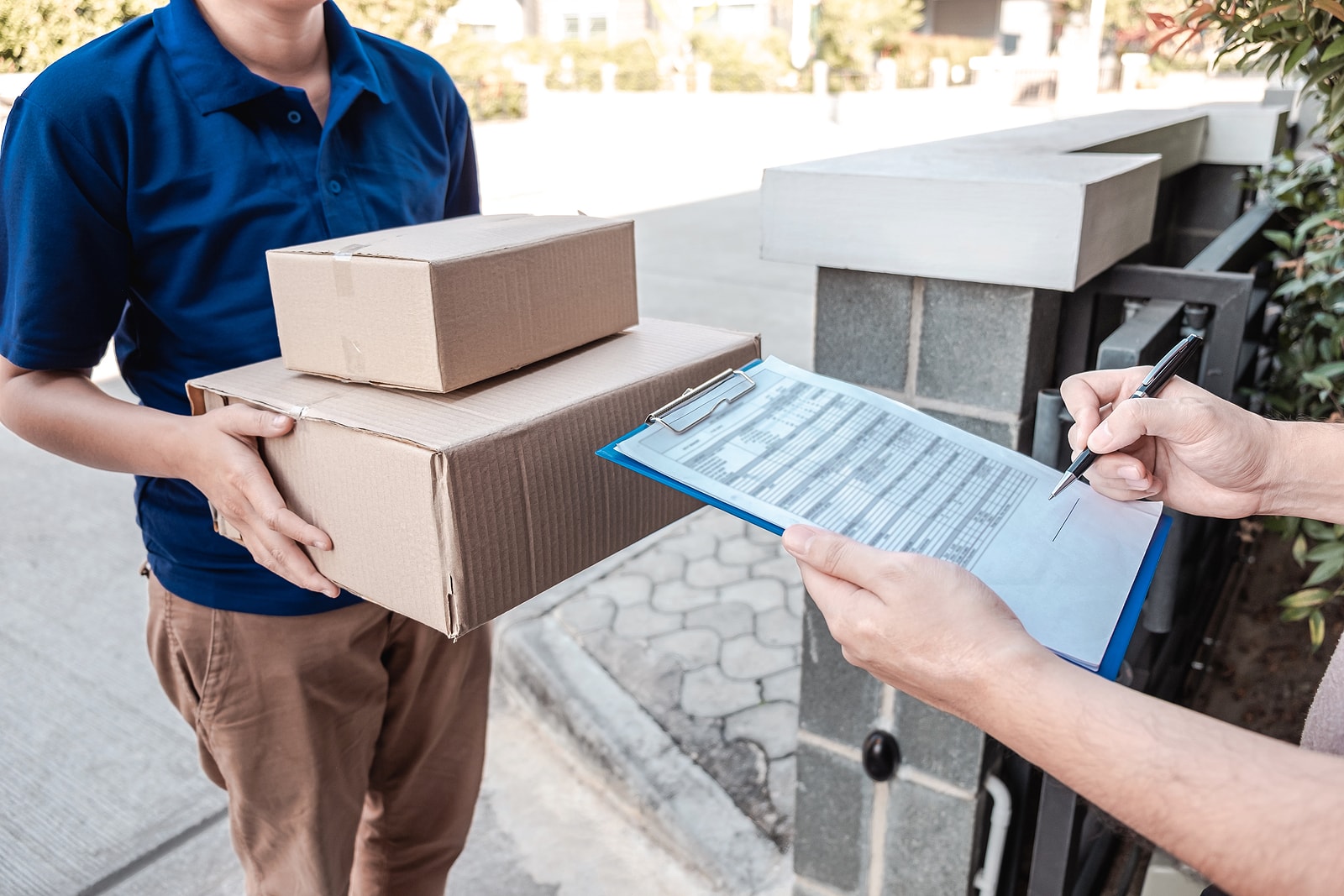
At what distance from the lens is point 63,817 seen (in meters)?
2.32

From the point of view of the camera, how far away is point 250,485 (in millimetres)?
1016

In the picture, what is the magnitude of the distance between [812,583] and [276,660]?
30.4 inches

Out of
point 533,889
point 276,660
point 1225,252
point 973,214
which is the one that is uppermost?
point 973,214

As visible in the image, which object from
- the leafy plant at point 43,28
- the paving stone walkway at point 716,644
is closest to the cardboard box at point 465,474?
the leafy plant at point 43,28

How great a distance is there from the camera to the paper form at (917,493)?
885 mm

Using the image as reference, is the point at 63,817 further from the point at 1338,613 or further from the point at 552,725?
the point at 1338,613

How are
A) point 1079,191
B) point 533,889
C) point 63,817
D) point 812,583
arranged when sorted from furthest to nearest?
point 63,817 → point 533,889 → point 1079,191 → point 812,583

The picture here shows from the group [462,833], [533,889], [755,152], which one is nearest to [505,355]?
[462,833]

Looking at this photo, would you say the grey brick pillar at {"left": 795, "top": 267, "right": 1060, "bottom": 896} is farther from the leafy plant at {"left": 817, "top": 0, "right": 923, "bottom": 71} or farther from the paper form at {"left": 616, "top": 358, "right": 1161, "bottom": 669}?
the leafy plant at {"left": 817, "top": 0, "right": 923, "bottom": 71}

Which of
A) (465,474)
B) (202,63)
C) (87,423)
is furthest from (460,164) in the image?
(465,474)

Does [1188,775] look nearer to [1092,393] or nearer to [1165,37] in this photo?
[1092,393]

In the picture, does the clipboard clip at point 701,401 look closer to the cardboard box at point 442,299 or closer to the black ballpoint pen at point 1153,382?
the cardboard box at point 442,299

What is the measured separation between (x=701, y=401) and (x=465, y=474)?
0.86 ft

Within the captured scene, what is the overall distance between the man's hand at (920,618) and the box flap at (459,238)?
0.43 metres
